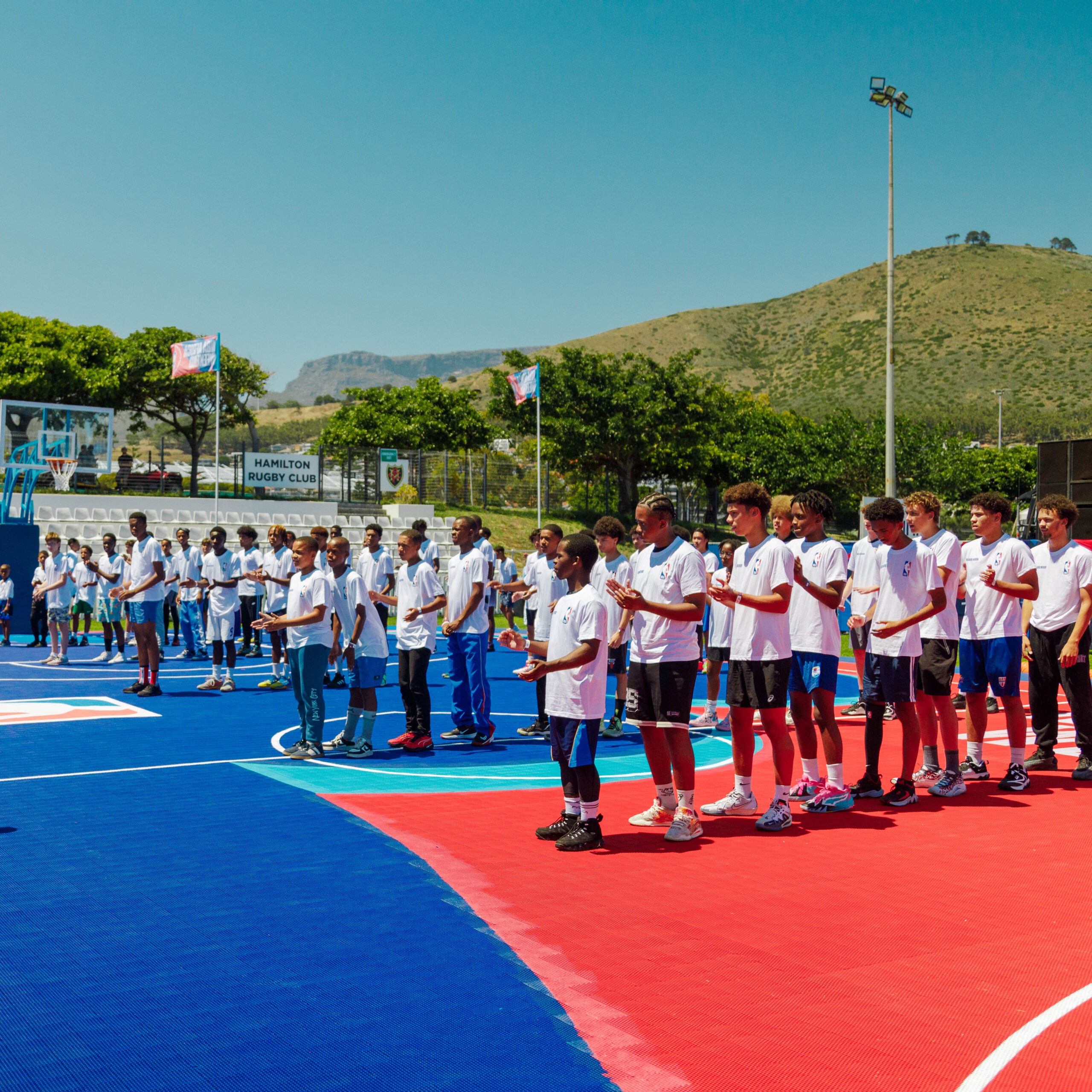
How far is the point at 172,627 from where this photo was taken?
22.5 metres

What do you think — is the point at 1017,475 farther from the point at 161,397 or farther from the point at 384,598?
the point at 384,598

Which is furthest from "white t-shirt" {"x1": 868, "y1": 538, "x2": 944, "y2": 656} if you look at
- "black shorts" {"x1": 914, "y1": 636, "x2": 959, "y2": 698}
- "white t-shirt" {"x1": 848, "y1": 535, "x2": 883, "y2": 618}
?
"black shorts" {"x1": 914, "y1": 636, "x2": 959, "y2": 698}

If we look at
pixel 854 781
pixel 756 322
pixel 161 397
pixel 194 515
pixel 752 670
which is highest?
pixel 756 322

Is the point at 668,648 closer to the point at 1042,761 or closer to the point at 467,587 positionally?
the point at 467,587

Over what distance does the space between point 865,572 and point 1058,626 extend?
1740mm

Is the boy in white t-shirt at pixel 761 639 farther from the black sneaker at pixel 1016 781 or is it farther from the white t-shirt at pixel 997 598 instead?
the white t-shirt at pixel 997 598

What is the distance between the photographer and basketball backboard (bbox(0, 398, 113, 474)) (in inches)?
1152

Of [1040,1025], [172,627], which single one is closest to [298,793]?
[1040,1025]

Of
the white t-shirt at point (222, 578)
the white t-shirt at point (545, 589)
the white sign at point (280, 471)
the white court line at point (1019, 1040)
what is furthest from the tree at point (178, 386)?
the white court line at point (1019, 1040)

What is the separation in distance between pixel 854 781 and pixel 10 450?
28.1m

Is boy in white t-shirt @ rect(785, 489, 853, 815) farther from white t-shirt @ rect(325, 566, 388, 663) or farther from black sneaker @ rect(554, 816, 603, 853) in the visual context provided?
white t-shirt @ rect(325, 566, 388, 663)

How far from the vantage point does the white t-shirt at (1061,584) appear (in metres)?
8.27

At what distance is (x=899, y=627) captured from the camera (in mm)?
7121

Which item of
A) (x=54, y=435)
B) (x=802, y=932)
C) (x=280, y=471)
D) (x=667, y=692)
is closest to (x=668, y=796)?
(x=667, y=692)
